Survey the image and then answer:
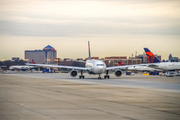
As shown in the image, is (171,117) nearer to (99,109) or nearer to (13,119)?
(99,109)

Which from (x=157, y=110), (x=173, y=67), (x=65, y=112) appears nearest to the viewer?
(x=65, y=112)

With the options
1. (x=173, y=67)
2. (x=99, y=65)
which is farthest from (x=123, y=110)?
(x=173, y=67)

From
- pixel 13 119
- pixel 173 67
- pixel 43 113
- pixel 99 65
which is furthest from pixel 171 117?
pixel 173 67

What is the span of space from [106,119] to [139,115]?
2.10 m

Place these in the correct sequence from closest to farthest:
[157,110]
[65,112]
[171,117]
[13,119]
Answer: [13,119] → [171,117] → [65,112] → [157,110]

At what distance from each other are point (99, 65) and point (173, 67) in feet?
137

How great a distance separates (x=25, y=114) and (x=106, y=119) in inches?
164

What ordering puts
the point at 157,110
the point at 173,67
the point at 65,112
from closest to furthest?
the point at 65,112, the point at 157,110, the point at 173,67

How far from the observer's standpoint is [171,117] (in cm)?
1529

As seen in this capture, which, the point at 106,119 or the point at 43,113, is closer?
the point at 106,119

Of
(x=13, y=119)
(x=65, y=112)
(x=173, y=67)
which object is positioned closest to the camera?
(x=13, y=119)

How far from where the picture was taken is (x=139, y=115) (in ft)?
51.7

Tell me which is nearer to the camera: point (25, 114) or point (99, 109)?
point (25, 114)

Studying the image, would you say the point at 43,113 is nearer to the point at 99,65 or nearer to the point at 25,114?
the point at 25,114
